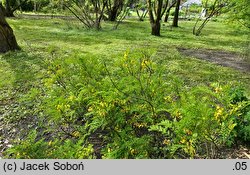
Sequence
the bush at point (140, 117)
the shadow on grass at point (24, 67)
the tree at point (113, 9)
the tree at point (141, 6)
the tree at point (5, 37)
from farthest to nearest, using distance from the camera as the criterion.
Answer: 1. the tree at point (141, 6)
2. the tree at point (113, 9)
3. the tree at point (5, 37)
4. the shadow on grass at point (24, 67)
5. the bush at point (140, 117)

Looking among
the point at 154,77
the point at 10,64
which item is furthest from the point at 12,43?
the point at 154,77

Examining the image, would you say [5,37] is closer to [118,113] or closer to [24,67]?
[24,67]

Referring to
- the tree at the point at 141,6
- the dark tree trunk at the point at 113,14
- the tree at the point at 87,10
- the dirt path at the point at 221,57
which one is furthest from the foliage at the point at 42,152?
the dark tree trunk at the point at 113,14

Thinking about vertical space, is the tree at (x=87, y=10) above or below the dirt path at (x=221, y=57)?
above

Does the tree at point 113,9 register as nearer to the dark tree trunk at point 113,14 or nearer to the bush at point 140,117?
the dark tree trunk at point 113,14

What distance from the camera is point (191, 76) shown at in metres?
7.00

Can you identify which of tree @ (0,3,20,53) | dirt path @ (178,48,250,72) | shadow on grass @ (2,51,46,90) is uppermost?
tree @ (0,3,20,53)

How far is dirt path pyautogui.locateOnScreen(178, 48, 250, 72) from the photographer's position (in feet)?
27.6

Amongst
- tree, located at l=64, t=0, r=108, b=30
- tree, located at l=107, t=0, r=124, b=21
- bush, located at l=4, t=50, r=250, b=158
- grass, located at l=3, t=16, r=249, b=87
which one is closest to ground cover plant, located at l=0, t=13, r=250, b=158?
bush, located at l=4, t=50, r=250, b=158

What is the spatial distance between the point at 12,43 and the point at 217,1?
998 cm

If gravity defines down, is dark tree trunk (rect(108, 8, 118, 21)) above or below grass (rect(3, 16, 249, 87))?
above

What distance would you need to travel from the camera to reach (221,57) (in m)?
9.61

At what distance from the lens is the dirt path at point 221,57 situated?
842 centimetres

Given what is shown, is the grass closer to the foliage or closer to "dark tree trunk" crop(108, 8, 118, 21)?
the foliage
